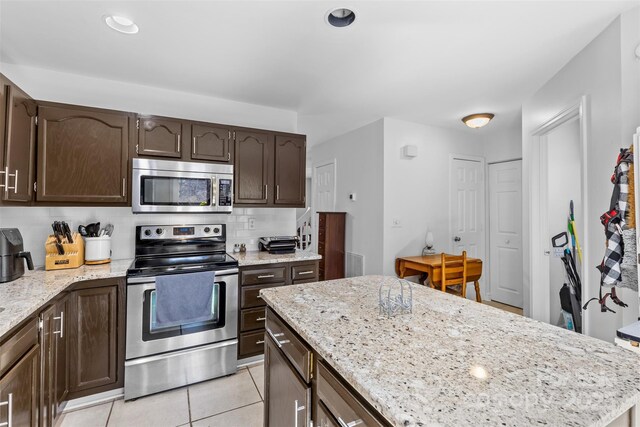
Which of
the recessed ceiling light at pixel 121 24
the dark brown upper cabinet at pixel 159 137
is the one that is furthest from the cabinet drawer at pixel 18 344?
the recessed ceiling light at pixel 121 24

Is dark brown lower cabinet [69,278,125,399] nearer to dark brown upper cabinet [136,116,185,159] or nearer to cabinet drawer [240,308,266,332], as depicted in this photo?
cabinet drawer [240,308,266,332]

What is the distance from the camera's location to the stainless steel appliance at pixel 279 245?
119 inches

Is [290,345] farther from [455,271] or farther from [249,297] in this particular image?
[455,271]

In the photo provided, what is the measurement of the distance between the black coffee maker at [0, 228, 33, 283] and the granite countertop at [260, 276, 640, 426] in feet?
5.66

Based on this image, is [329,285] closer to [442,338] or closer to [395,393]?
[442,338]

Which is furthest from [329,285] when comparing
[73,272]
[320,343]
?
[73,272]

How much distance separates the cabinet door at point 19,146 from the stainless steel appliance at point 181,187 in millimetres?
639

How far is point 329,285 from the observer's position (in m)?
1.71

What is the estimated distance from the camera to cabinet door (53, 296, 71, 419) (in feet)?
5.94

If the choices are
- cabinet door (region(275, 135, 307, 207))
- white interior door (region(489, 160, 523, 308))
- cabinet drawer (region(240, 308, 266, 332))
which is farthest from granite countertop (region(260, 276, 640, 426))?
white interior door (region(489, 160, 523, 308))

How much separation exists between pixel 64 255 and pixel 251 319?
57.7 inches

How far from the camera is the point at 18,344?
1354 mm

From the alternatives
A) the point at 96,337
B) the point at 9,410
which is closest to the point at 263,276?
the point at 96,337

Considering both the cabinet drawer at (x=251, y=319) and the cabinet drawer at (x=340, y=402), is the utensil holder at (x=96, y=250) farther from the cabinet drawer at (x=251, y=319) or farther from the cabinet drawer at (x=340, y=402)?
the cabinet drawer at (x=340, y=402)
